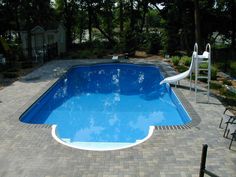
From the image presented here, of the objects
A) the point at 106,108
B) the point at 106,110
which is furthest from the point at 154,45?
the point at 106,110

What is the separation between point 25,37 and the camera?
25.6m

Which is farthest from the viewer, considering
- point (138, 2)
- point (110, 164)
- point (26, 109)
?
point (138, 2)

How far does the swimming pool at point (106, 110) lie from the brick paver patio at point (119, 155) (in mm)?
449

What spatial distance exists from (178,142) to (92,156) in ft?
7.78

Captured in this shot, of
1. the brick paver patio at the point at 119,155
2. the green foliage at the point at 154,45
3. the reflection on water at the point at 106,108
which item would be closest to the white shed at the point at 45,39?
the reflection on water at the point at 106,108

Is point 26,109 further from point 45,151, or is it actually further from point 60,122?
point 45,151

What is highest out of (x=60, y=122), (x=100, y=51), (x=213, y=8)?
A: (x=213, y=8)

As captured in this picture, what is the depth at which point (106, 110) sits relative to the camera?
13391 mm

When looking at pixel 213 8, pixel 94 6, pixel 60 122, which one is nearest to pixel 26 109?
pixel 60 122

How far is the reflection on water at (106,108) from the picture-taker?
1111 centimetres

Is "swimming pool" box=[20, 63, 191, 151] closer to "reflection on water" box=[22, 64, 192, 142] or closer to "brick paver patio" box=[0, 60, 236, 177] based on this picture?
"reflection on water" box=[22, 64, 192, 142]

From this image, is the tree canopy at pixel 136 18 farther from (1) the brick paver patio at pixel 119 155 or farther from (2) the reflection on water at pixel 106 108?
(1) the brick paver patio at pixel 119 155

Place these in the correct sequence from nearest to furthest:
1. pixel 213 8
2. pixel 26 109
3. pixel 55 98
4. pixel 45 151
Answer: pixel 45 151, pixel 26 109, pixel 55 98, pixel 213 8

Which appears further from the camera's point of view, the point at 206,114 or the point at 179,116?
the point at 179,116
